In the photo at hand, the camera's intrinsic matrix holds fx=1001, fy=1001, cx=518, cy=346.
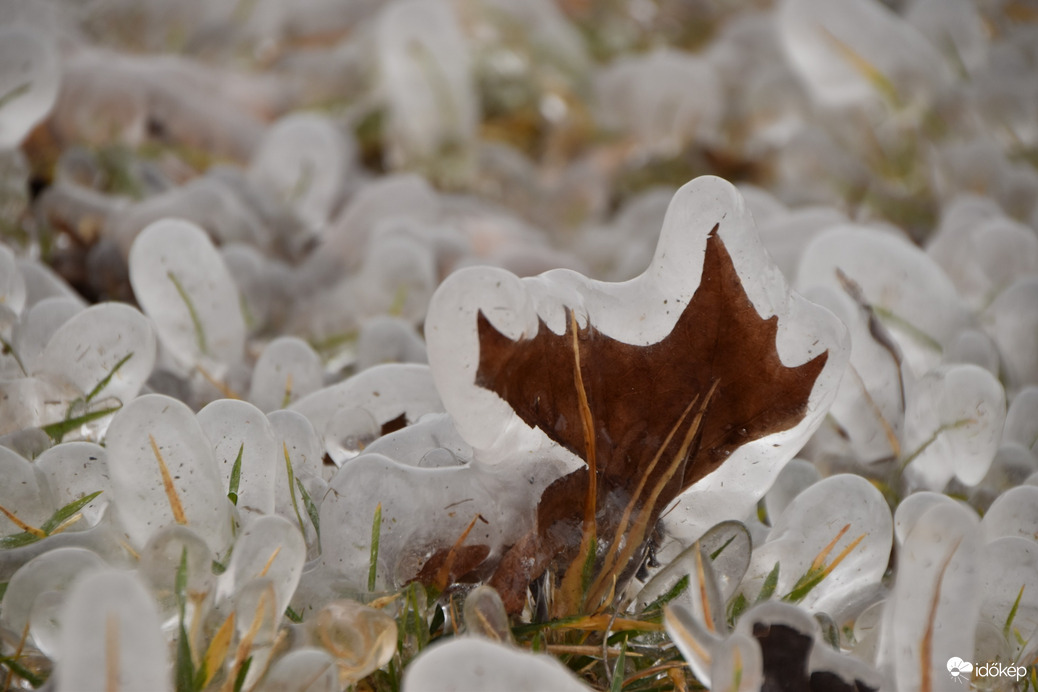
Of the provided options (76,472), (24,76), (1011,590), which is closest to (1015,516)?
(1011,590)

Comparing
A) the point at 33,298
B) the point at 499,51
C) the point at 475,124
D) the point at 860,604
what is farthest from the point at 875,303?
the point at 499,51

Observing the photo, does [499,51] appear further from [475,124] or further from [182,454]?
[182,454]

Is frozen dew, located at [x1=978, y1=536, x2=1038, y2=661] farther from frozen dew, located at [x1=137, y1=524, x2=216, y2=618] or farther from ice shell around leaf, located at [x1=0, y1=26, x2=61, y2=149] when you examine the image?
ice shell around leaf, located at [x1=0, y1=26, x2=61, y2=149]

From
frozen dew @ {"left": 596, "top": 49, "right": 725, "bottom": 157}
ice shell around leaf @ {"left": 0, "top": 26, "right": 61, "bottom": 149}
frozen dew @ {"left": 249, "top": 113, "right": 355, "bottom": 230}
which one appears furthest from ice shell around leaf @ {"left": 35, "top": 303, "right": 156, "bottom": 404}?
frozen dew @ {"left": 596, "top": 49, "right": 725, "bottom": 157}

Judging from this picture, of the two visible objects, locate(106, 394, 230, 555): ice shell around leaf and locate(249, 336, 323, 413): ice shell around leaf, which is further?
locate(249, 336, 323, 413): ice shell around leaf

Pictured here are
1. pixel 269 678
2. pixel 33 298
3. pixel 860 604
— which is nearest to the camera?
pixel 269 678

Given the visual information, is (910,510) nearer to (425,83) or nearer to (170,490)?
(170,490)
